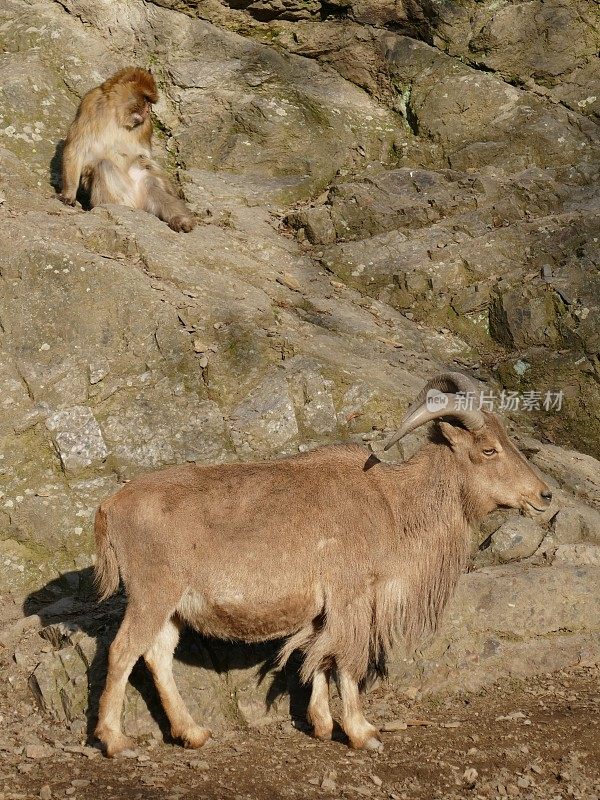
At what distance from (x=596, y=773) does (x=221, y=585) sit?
272 cm

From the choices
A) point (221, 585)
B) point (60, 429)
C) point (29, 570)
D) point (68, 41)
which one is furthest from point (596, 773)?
point (68, 41)

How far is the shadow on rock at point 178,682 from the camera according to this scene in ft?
22.2

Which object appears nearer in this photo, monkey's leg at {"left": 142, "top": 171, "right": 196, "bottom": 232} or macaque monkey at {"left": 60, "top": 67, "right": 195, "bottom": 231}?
monkey's leg at {"left": 142, "top": 171, "right": 196, "bottom": 232}

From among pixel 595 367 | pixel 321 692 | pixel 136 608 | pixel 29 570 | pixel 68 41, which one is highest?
pixel 68 41

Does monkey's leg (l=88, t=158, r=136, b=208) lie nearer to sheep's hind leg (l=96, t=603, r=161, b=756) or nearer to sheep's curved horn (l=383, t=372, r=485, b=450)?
sheep's curved horn (l=383, t=372, r=485, b=450)

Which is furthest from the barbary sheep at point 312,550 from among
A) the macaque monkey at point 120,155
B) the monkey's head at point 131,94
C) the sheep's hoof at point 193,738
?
the monkey's head at point 131,94

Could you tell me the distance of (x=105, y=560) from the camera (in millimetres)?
6746

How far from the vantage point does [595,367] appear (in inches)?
415

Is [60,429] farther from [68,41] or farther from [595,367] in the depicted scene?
[68,41]

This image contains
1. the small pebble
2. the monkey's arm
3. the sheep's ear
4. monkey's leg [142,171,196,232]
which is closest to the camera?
the small pebble

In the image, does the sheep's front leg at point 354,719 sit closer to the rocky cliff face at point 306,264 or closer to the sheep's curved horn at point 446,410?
the rocky cliff face at point 306,264

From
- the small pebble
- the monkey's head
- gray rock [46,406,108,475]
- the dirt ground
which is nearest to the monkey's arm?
the monkey's head

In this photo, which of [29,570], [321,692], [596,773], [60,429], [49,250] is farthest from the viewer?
[49,250]

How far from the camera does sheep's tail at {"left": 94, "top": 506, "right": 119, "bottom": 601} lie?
6.72 metres
